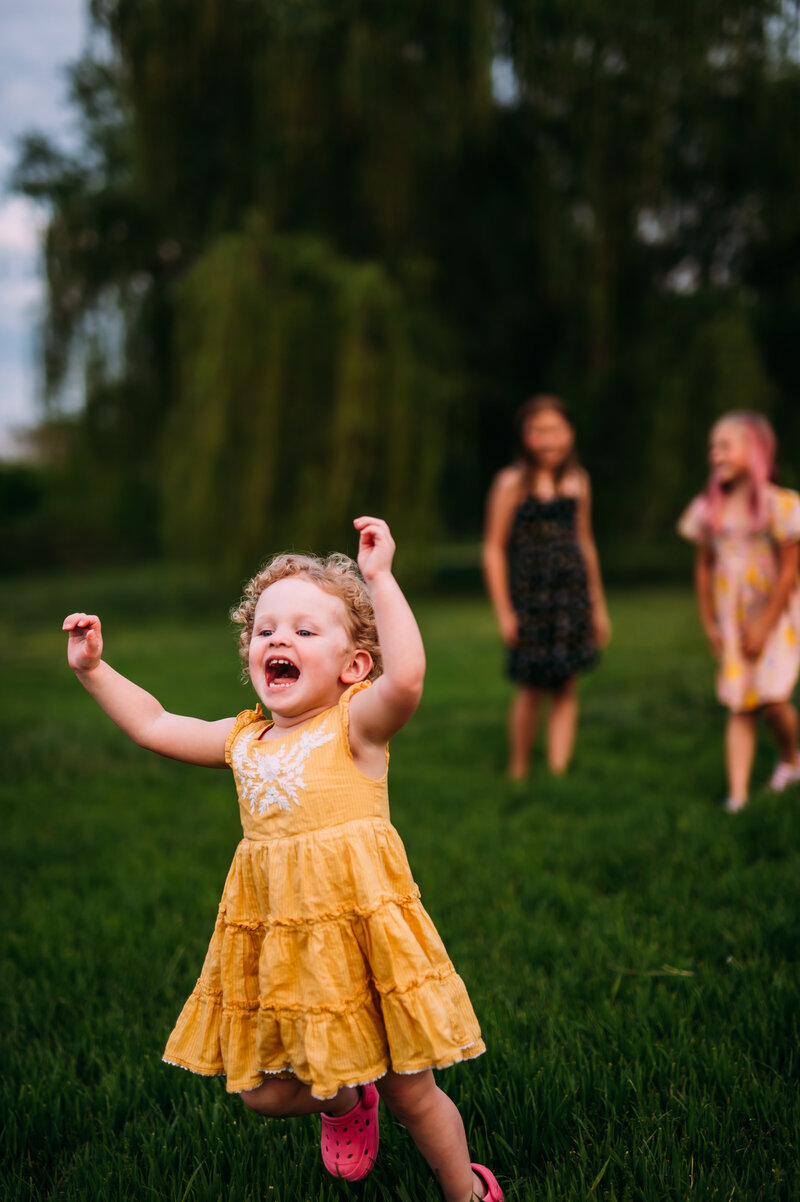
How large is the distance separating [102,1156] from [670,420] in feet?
32.9

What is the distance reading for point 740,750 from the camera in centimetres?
432

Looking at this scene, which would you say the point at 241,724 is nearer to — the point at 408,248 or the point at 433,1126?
the point at 433,1126

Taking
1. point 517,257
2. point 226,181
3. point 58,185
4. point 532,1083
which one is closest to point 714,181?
point 517,257

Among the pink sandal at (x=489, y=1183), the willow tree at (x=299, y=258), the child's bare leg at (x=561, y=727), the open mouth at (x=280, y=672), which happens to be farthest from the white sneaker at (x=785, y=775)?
the willow tree at (x=299, y=258)

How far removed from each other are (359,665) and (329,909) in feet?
1.51

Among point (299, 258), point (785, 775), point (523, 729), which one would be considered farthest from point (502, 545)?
point (299, 258)

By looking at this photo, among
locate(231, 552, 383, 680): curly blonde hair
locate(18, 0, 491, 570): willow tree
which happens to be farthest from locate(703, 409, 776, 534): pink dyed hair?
locate(18, 0, 491, 570): willow tree

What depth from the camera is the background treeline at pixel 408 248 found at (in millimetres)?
10398

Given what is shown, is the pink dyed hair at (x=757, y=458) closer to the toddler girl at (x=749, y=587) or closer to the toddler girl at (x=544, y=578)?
the toddler girl at (x=749, y=587)

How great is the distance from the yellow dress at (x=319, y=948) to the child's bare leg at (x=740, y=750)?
9.18 ft

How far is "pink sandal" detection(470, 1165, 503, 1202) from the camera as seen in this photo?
185 centimetres

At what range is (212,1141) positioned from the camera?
2059 mm

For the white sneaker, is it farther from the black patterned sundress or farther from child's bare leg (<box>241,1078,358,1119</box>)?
child's bare leg (<box>241,1078,358,1119</box>)

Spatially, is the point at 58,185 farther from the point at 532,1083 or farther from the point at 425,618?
the point at 532,1083
